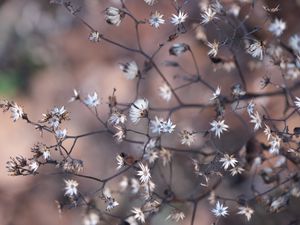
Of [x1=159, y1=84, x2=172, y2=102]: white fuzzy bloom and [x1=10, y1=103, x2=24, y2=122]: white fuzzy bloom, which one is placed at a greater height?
[x1=159, y1=84, x2=172, y2=102]: white fuzzy bloom

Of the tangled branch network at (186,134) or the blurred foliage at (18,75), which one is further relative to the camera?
the blurred foliage at (18,75)

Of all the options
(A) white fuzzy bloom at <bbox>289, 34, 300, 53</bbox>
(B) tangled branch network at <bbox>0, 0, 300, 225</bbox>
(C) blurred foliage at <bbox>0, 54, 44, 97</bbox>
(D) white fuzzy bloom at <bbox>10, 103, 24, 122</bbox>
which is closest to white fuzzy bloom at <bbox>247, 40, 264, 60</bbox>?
(B) tangled branch network at <bbox>0, 0, 300, 225</bbox>

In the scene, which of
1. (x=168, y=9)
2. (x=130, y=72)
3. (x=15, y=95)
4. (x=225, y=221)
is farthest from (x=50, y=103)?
(x=130, y=72)

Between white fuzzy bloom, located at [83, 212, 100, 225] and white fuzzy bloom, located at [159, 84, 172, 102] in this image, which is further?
white fuzzy bloom, located at [159, 84, 172, 102]

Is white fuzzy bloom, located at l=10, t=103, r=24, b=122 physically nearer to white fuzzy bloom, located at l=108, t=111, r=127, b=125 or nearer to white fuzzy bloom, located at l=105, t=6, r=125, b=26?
white fuzzy bloom, located at l=108, t=111, r=127, b=125

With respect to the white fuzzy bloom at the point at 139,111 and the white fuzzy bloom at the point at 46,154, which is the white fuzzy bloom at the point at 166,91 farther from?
the white fuzzy bloom at the point at 46,154

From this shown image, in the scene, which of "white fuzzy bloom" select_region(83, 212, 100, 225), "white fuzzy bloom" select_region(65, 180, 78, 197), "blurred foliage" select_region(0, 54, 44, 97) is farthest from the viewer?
"blurred foliage" select_region(0, 54, 44, 97)

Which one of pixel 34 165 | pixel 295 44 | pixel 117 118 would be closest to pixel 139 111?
pixel 117 118

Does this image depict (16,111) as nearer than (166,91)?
Yes

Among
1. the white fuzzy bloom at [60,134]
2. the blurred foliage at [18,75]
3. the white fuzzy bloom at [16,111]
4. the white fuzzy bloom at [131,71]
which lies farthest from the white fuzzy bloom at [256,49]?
the blurred foliage at [18,75]

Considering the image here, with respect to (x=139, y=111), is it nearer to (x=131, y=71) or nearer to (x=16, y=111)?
(x=131, y=71)

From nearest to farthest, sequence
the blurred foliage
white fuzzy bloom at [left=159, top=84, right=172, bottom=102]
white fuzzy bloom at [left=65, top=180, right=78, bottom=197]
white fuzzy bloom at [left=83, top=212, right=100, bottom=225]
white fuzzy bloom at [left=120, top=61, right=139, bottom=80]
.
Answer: white fuzzy bloom at [left=83, top=212, right=100, bottom=225]
white fuzzy bloom at [left=65, top=180, right=78, bottom=197]
white fuzzy bloom at [left=120, top=61, right=139, bottom=80]
white fuzzy bloom at [left=159, top=84, right=172, bottom=102]
the blurred foliage

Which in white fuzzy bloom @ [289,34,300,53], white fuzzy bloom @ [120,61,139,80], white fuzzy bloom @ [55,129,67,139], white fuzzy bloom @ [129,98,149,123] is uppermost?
white fuzzy bloom @ [289,34,300,53]

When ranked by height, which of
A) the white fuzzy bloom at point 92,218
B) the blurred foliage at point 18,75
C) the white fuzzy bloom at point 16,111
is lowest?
the blurred foliage at point 18,75
